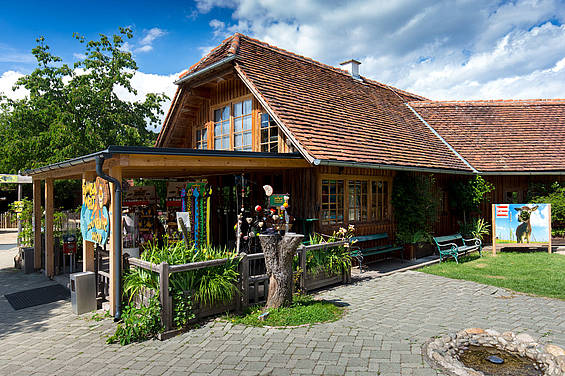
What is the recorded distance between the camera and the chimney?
53.5 ft

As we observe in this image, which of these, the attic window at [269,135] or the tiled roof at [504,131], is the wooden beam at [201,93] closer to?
the attic window at [269,135]

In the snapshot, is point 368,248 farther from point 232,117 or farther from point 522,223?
point 232,117

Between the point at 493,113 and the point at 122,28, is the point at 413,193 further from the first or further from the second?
the point at 122,28

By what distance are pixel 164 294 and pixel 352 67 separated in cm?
1382

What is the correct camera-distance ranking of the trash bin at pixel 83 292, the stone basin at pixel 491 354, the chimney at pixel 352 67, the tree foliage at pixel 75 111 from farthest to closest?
the tree foliage at pixel 75 111 < the chimney at pixel 352 67 < the trash bin at pixel 83 292 < the stone basin at pixel 491 354

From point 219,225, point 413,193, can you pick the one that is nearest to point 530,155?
point 413,193

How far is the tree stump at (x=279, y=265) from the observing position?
19.6 feet

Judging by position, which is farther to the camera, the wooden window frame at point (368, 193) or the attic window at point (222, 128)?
the attic window at point (222, 128)

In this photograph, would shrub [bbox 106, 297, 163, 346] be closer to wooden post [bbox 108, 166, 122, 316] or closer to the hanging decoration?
wooden post [bbox 108, 166, 122, 316]

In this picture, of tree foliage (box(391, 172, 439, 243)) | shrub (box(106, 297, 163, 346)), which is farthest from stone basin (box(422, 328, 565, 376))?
tree foliage (box(391, 172, 439, 243))

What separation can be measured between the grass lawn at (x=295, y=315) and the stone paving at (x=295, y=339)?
0.18 metres

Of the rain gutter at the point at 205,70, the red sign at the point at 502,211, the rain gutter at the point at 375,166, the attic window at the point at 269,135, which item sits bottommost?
the red sign at the point at 502,211

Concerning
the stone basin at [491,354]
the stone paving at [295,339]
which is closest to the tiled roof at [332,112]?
the stone paving at [295,339]

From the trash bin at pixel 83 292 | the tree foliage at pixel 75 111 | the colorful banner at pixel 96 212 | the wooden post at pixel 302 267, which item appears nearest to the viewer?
the colorful banner at pixel 96 212
